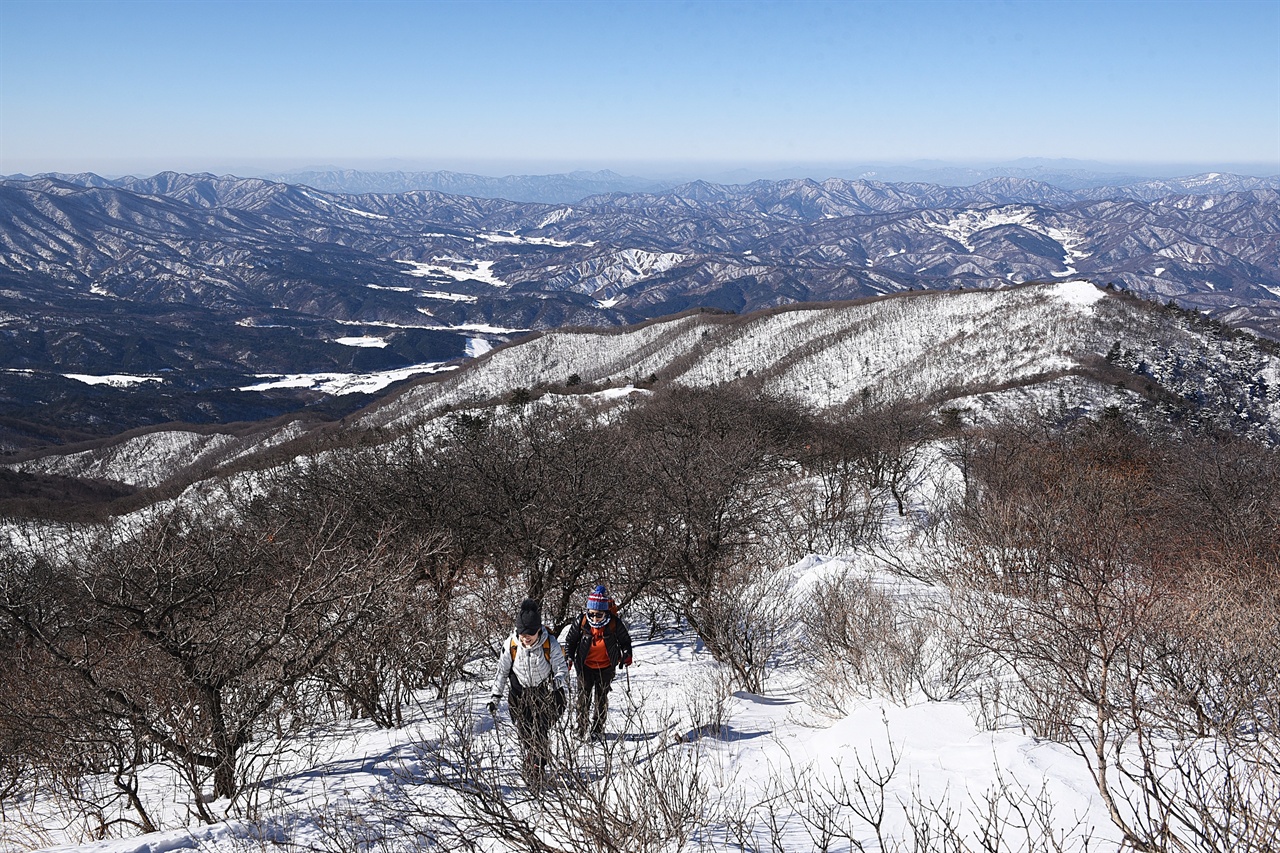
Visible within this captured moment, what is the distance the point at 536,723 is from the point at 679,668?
9321mm

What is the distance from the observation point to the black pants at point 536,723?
533cm

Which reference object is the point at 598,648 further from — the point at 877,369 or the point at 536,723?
the point at 877,369

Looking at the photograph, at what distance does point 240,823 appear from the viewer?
6.84 metres

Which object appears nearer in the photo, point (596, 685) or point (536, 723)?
point (536, 723)

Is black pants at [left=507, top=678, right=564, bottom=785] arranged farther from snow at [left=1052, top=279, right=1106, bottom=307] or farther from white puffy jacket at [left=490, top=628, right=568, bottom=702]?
snow at [left=1052, top=279, right=1106, bottom=307]

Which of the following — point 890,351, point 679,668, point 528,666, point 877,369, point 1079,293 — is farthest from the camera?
point 890,351

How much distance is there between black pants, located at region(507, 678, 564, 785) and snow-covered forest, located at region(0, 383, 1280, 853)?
27 centimetres

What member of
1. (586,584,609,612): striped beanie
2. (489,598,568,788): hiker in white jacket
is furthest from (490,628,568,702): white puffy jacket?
(586,584,609,612): striped beanie

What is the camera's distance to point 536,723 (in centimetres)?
567

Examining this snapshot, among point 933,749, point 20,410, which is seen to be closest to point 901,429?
point 933,749

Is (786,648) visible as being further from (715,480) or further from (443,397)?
(443,397)

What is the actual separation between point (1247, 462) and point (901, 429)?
13.8 meters

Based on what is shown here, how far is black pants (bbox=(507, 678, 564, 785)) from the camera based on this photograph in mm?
5328

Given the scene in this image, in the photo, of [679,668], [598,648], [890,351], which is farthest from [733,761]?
[890,351]
